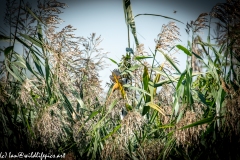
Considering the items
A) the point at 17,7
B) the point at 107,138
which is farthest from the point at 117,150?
the point at 17,7

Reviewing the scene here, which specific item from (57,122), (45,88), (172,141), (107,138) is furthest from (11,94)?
(172,141)

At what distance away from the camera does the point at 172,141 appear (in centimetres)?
138

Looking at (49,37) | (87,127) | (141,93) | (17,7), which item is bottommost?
(87,127)

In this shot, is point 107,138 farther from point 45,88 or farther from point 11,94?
point 11,94

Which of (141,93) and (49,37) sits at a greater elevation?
(49,37)

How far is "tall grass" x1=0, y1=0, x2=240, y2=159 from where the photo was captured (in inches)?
54.9

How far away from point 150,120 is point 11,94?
0.94 metres

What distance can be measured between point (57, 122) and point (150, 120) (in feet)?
2.00

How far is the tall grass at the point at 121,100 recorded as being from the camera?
4.57 ft

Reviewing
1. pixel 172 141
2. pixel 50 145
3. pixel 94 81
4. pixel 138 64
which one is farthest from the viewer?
pixel 94 81

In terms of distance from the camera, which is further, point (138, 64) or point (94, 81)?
point (94, 81)

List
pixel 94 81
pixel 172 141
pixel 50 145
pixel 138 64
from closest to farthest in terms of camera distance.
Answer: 1. pixel 172 141
2. pixel 50 145
3. pixel 138 64
4. pixel 94 81

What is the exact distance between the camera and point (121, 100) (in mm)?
1495

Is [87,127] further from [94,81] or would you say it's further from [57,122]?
[94,81]
